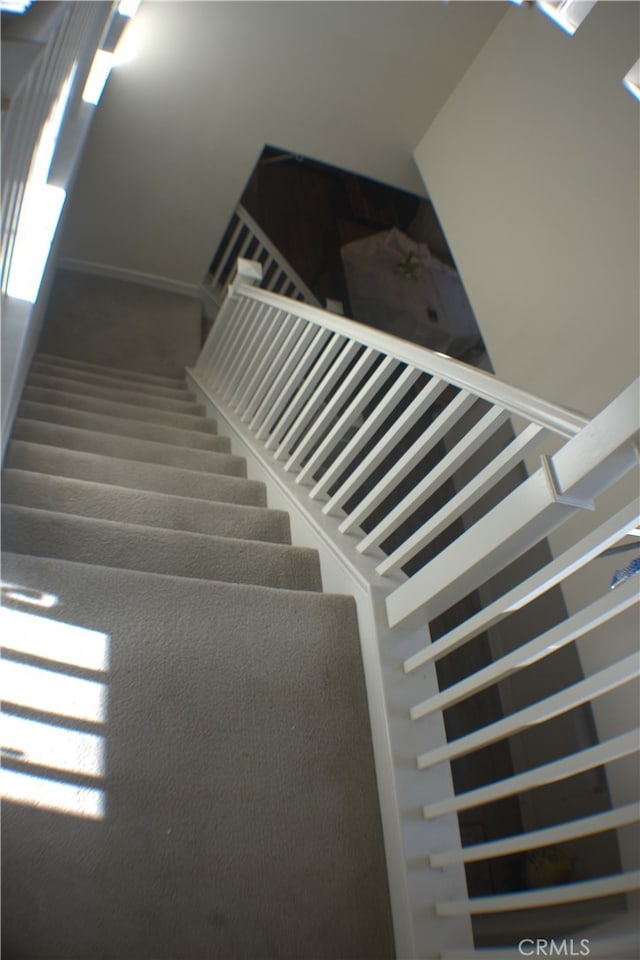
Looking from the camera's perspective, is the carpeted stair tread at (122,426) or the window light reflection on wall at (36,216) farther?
the carpeted stair tread at (122,426)

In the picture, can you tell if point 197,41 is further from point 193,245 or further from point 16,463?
point 16,463

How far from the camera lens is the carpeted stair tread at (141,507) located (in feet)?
6.87

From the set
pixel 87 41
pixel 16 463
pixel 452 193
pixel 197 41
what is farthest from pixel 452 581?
pixel 197 41

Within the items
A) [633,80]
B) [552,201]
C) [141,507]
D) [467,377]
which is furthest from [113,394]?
[633,80]

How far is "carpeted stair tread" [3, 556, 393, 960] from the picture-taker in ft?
4.06

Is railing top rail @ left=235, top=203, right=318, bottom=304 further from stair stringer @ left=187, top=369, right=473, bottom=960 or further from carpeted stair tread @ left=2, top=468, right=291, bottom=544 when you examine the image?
stair stringer @ left=187, top=369, right=473, bottom=960

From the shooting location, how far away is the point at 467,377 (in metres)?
1.55

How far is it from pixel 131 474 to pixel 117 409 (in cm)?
97

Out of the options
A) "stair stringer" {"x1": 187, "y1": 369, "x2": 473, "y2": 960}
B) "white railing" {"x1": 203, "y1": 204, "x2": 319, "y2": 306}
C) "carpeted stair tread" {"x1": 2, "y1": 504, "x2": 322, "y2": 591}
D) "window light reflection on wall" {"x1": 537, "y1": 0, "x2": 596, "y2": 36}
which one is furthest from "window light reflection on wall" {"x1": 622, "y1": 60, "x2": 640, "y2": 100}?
"white railing" {"x1": 203, "y1": 204, "x2": 319, "y2": 306}

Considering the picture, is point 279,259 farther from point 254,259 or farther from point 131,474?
point 131,474

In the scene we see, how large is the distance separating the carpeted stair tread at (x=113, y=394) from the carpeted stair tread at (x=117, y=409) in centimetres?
5

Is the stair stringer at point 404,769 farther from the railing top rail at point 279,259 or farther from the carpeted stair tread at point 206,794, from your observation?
the railing top rail at point 279,259

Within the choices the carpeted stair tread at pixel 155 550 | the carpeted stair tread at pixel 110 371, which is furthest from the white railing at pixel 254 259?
the carpeted stair tread at pixel 155 550

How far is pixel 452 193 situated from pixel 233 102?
4.31ft
